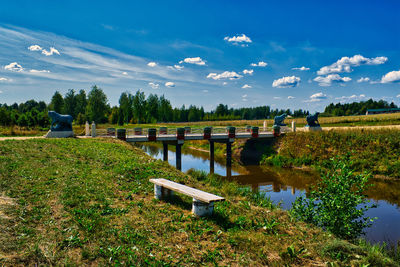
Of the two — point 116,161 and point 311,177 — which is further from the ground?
point 116,161

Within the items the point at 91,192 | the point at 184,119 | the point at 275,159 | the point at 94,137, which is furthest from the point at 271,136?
the point at 184,119

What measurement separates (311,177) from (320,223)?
45.5 feet

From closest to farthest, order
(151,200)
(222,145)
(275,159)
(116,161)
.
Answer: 1. (151,200)
2. (116,161)
3. (275,159)
4. (222,145)

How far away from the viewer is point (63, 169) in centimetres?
1071

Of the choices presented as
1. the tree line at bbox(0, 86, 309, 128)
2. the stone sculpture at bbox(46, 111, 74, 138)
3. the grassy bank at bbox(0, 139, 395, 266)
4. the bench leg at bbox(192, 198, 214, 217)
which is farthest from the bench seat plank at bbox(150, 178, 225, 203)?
the tree line at bbox(0, 86, 309, 128)

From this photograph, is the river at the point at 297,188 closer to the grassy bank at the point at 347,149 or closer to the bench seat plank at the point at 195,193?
the grassy bank at the point at 347,149

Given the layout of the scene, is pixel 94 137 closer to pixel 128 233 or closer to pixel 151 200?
pixel 151 200

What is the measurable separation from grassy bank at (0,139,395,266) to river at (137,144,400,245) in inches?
160

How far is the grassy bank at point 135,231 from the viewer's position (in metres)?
4.89

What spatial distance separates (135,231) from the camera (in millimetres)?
5766

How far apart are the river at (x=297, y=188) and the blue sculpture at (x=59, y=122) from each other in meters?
11.4

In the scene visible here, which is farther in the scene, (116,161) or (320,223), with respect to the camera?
(116,161)

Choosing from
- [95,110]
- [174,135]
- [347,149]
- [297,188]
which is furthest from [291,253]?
[95,110]

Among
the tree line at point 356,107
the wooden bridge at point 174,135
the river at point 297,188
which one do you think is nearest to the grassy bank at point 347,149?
the river at point 297,188
